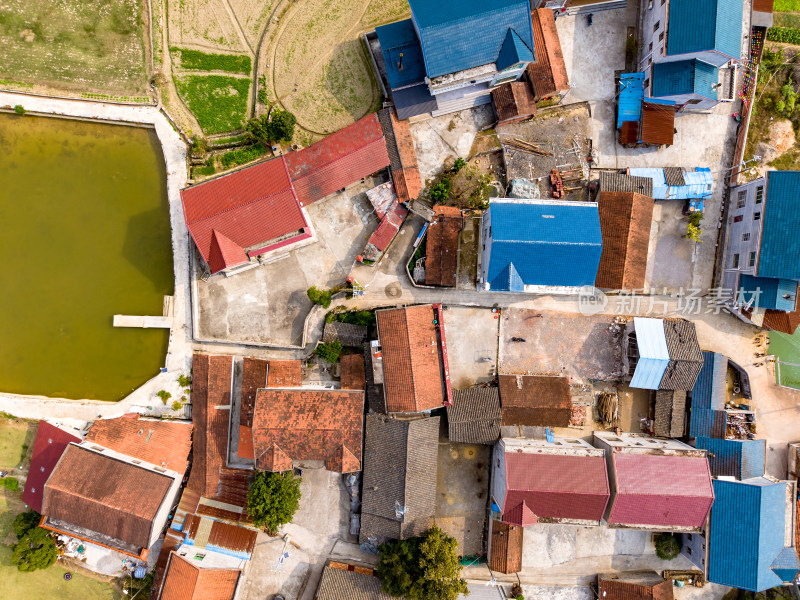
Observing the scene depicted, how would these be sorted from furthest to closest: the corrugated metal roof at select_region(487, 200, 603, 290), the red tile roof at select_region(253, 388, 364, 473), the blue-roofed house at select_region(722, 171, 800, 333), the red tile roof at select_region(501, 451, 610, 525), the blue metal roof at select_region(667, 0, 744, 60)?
the blue-roofed house at select_region(722, 171, 800, 333), the red tile roof at select_region(253, 388, 364, 473), the red tile roof at select_region(501, 451, 610, 525), the blue metal roof at select_region(667, 0, 744, 60), the corrugated metal roof at select_region(487, 200, 603, 290)

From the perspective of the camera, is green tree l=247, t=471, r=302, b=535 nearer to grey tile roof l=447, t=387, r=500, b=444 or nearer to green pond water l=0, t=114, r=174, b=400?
grey tile roof l=447, t=387, r=500, b=444

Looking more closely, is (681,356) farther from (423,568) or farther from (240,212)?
(240,212)

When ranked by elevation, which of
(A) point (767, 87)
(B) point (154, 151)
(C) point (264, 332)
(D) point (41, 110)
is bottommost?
(C) point (264, 332)

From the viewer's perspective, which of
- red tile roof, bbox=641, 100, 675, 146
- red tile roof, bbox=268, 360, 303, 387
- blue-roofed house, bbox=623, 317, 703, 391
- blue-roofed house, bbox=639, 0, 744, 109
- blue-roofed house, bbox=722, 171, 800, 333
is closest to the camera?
blue-roofed house, bbox=639, 0, 744, 109

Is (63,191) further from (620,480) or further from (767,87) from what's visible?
(767,87)

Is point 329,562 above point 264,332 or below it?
below

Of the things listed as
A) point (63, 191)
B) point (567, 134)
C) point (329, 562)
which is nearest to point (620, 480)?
point (329, 562)

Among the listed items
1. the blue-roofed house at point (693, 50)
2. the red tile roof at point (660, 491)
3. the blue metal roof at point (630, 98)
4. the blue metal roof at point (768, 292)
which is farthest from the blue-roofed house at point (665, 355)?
the blue-roofed house at point (693, 50)

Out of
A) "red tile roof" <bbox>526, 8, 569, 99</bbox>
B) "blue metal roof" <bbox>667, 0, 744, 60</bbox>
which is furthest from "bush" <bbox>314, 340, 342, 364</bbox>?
"blue metal roof" <bbox>667, 0, 744, 60</bbox>
